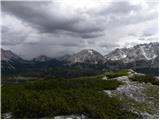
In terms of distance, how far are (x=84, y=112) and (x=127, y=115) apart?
4.98 metres

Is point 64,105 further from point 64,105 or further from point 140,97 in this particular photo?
point 140,97

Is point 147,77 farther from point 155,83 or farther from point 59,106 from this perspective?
point 59,106

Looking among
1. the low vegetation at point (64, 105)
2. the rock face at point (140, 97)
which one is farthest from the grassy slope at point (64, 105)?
the rock face at point (140, 97)

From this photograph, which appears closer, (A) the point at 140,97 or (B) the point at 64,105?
(B) the point at 64,105

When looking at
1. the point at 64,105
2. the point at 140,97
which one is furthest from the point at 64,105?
the point at 140,97

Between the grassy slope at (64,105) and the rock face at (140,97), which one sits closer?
the grassy slope at (64,105)

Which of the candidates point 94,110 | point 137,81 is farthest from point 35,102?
point 137,81

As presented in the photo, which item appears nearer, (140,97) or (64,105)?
(64,105)

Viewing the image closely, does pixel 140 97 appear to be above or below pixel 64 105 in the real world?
below

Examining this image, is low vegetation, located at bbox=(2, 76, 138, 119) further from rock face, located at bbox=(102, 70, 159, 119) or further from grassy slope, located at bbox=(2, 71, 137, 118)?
rock face, located at bbox=(102, 70, 159, 119)

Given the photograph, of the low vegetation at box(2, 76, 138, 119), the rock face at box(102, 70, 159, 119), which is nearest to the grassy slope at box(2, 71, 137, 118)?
the low vegetation at box(2, 76, 138, 119)

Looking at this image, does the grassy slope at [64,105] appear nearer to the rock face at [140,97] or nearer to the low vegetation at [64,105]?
the low vegetation at [64,105]

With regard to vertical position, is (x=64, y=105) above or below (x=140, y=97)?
above

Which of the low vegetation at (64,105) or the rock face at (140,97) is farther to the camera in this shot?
the rock face at (140,97)
